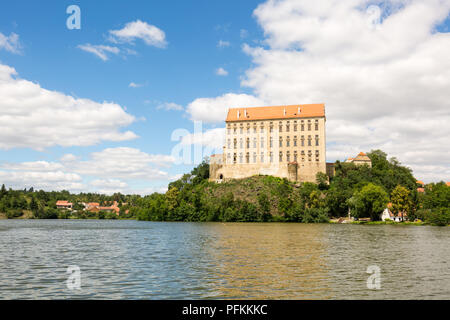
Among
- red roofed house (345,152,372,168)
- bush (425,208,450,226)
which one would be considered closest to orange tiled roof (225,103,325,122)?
red roofed house (345,152,372,168)

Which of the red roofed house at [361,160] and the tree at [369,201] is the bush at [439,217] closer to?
the tree at [369,201]

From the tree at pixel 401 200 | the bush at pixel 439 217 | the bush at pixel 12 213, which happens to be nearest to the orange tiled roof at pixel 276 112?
the tree at pixel 401 200

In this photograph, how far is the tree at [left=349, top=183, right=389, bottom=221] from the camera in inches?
3506

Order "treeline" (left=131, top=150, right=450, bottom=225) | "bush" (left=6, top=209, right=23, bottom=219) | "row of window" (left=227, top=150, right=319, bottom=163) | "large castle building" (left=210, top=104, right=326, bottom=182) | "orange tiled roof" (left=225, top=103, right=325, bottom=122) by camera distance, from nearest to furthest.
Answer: "treeline" (left=131, top=150, right=450, bottom=225)
"large castle building" (left=210, top=104, right=326, bottom=182)
"row of window" (left=227, top=150, right=319, bottom=163)
"orange tiled roof" (left=225, top=103, right=325, bottom=122)
"bush" (left=6, top=209, right=23, bottom=219)

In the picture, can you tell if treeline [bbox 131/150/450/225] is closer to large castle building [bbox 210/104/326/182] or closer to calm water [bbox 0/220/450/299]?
large castle building [bbox 210/104/326/182]

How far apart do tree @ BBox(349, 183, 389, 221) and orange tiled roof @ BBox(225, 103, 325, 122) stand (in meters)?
31.7

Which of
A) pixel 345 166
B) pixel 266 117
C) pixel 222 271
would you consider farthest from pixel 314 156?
pixel 222 271

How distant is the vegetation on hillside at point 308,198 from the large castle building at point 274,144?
4.16 metres

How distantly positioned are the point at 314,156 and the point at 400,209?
3191cm

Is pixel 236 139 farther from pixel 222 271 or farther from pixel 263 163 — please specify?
pixel 222 271

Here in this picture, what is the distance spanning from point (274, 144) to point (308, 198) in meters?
22.3

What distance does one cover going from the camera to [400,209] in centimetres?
8781

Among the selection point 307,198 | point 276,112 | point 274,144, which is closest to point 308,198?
point 307,198

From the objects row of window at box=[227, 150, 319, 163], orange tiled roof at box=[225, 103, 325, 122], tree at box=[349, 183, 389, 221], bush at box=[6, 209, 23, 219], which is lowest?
bush at box=[6, 209, 23, 219]
